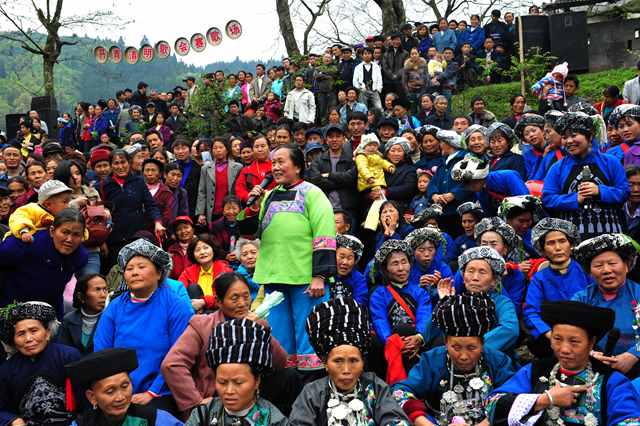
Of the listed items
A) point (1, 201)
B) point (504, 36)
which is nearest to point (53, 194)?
point (1, 201)

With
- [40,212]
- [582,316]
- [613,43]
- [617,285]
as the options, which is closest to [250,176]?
[40,212]

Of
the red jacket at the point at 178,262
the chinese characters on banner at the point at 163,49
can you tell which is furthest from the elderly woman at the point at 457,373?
the chinese characters on banner at the point at 163,49

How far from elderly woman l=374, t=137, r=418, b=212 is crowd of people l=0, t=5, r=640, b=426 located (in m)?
0.02

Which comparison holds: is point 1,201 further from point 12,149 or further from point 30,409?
point 30,409

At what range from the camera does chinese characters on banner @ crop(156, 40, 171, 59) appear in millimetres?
29848

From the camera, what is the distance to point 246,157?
10.0 metres

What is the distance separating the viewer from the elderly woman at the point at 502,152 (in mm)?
7691

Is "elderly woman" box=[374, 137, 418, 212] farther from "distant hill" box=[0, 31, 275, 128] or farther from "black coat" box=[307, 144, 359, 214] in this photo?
"distant hill" box=[0, 31, 275, 128]

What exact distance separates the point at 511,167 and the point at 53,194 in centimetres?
437

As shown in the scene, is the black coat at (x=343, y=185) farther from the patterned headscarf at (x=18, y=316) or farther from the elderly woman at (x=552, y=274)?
the patterned headscarf at (x=18, y=316)

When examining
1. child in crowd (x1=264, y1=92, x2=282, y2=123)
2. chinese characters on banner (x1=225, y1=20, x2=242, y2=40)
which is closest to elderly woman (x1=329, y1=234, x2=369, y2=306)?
child in crowd (x1=264, y1=92, x2=282, y2=123)

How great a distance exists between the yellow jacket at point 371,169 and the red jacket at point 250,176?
1.39m

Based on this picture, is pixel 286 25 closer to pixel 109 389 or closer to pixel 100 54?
pixel 100 54

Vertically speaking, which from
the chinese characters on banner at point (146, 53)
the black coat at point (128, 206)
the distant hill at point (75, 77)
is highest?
the distant hill at point (75, 77)
